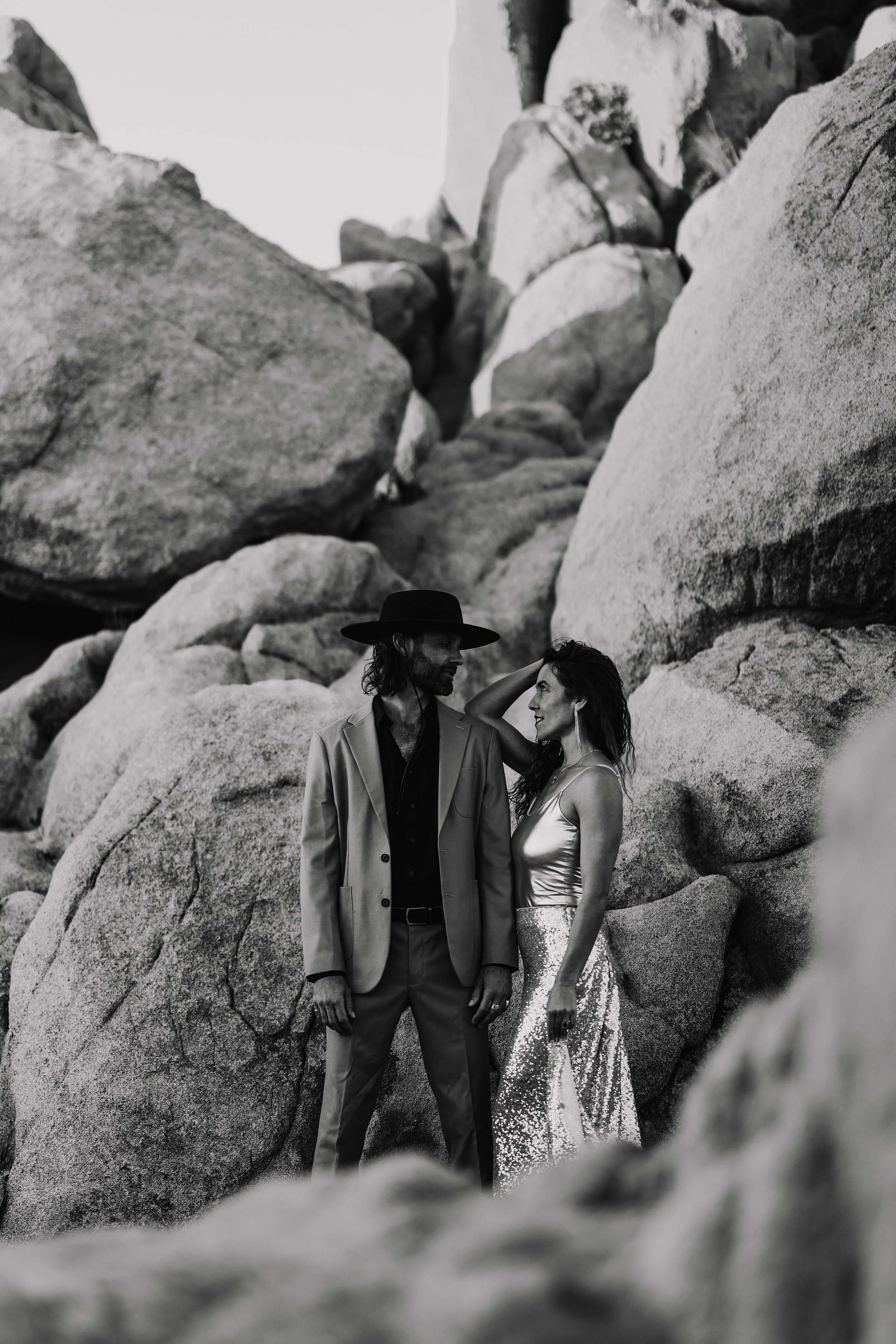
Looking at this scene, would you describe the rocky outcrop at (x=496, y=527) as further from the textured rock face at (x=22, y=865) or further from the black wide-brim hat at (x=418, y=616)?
the black wide-brim hat at (x=418, y=616)

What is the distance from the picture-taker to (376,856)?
203 inches

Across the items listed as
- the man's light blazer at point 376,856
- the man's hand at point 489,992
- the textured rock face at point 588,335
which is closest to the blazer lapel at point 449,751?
the man's light blazer at point 376,856

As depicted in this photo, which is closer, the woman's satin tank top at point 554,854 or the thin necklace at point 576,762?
the woman's satin tank top at point 554,854

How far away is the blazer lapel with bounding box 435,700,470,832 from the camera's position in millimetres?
5277

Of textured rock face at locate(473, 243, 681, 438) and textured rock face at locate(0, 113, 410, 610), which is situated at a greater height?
textured rock face at locate(0, 113, 410, 610)

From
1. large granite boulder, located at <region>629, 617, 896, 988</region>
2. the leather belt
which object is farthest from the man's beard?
large granite boulder, located at <region>629, 617, 896, 988</region>

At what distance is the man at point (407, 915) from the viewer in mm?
5062

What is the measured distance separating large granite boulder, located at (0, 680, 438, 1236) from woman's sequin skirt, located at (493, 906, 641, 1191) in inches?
52.6

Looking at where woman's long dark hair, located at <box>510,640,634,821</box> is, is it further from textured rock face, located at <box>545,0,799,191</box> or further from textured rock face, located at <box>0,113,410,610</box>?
textured rock face, located at <box>545,0,799,191</box>

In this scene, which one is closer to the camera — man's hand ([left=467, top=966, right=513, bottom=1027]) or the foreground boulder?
the foreground boulder

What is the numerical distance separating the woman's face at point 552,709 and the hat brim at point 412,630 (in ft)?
1.10

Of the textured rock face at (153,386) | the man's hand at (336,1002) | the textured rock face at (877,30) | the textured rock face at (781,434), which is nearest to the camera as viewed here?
the man's hand at (336,1002)

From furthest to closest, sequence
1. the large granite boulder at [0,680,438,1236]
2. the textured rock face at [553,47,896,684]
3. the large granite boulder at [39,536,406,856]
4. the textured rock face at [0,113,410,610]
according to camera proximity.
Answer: the textured rock face at [0,113,410,610]
the large granite boulder at [39,536,406,856]
the textured rock face at [553,47,896,684]
the large granite boulder at [0,680,438,1236]

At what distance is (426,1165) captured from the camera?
63.4 inches
